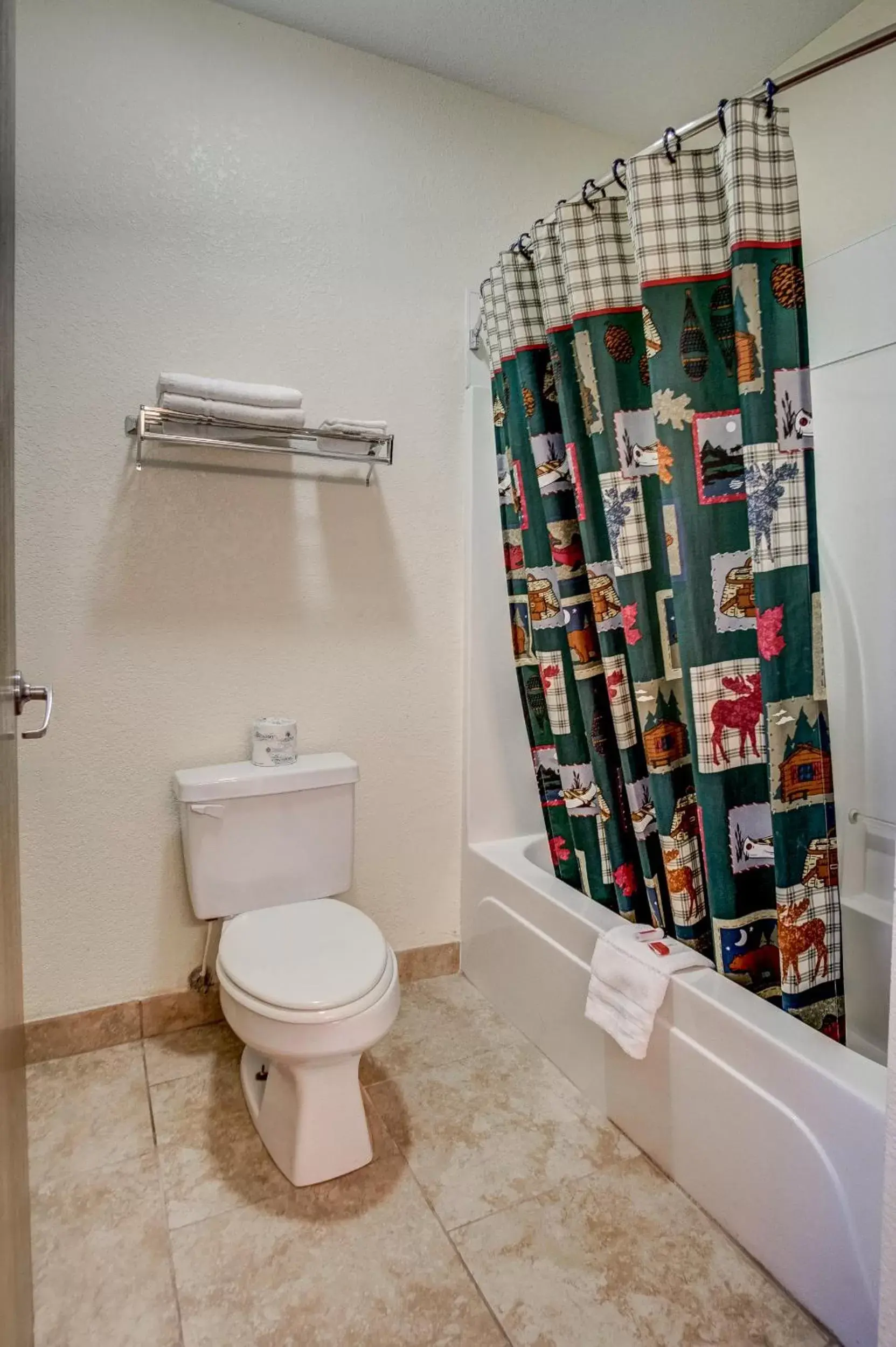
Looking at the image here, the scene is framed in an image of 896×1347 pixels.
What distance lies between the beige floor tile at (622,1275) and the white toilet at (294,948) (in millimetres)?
347

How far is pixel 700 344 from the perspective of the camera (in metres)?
1.36

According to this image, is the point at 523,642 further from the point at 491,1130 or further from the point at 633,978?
the point at 491,1130

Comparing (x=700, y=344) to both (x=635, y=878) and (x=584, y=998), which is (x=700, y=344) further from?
(x=584, y=998)

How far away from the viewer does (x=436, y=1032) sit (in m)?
2.00

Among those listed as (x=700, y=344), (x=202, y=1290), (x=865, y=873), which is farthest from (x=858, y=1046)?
(x=700, y=344)

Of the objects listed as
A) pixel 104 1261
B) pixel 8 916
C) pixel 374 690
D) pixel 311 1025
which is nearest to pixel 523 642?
pixel 374 690

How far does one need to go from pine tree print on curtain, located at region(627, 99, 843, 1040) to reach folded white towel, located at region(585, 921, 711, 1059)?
11 centimetres

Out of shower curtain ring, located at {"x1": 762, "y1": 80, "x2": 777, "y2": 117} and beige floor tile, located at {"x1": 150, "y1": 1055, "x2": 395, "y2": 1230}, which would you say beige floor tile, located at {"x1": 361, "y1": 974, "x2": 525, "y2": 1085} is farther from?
shower curtain ring, located at {"x1": 762, "y1": 80, "x2": 777, "y2": 117}

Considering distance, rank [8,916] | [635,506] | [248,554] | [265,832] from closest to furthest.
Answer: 1. [8,916]
2. [635,506]
3. [265,832]
4. [248,554]

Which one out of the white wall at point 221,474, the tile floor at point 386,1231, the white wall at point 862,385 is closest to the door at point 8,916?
the tile floor at point 386,1231

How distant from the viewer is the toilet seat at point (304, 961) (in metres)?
1.39

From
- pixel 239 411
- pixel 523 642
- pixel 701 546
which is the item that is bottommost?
A: pixel 523 642

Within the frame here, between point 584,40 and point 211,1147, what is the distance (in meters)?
2.85

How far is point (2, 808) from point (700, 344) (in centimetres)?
138
